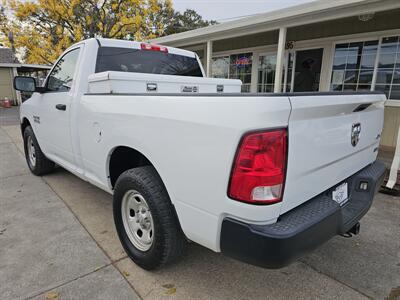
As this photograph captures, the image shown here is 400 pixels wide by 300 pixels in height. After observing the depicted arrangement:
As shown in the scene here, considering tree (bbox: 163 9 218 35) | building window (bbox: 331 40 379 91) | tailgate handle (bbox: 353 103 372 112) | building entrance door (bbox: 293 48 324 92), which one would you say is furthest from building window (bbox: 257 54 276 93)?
tree (bbox: 163 9 218 35)

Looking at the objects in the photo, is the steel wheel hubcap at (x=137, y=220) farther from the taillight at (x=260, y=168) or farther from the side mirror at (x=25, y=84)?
the side mirror at (x=25, y=84)

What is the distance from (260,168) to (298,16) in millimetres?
5736

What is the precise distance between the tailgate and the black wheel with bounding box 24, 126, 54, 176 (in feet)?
13.6

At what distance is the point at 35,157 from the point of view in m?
4.57

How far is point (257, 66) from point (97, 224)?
7827 millimetres

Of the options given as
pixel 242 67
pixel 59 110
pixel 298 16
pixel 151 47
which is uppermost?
pixel 298 16

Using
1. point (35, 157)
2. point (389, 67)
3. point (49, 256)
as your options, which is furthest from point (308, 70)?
point (49, 256)

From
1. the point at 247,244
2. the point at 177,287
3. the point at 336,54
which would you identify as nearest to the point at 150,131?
the point at 247,244

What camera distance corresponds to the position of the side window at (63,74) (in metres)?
3.29

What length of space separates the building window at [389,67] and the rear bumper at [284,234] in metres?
6.14

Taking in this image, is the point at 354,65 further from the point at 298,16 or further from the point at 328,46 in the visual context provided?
the point at 298,16

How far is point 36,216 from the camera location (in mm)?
3283

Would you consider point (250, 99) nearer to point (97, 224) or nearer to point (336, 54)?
point (97, 224)

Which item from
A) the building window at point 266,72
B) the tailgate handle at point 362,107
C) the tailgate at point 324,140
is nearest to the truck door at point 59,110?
the tailgate at point 324,140
